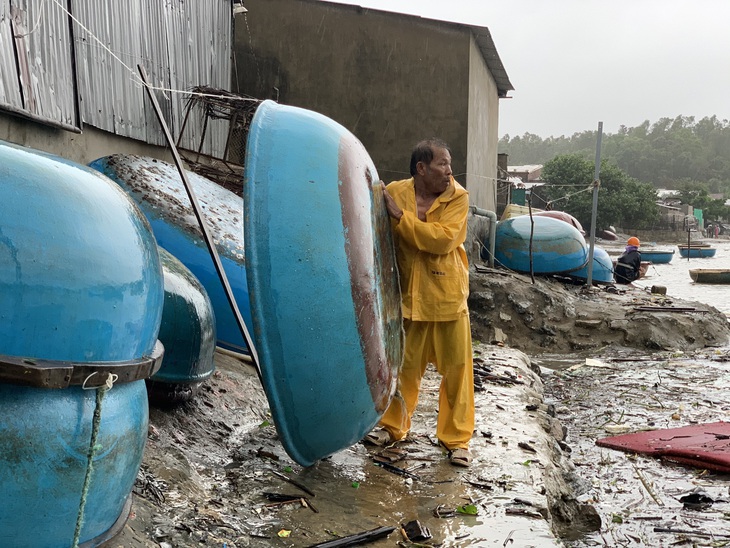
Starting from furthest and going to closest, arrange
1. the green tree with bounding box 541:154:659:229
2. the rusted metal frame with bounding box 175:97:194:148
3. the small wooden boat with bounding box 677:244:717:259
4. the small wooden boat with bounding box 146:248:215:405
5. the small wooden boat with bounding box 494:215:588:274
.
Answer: the green tree with bounding box 541:154:659:229, the small wooden boat with bounding box 677:244:717:259, the small wooden boat with bounding box 494:215:588:274, the rusted metal frame with bounding box 175:97:194:148, the small wooden boat with bounding box 146:248:215:405

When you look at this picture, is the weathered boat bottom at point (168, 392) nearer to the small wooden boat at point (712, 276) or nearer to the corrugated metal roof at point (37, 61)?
the corrugated metal roof at point (37, 61)

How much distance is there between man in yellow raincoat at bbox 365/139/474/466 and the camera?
466 centimetres

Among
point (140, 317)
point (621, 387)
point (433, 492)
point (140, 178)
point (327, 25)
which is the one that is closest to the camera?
point (140, 317)

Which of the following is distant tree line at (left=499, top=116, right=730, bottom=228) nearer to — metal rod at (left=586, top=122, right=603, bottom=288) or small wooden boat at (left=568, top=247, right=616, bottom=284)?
small wooden boat at (left=568, top=247, right=616, bottom=284)

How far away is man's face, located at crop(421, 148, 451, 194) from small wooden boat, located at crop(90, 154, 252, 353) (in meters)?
1.83

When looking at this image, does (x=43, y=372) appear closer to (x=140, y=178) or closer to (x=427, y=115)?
(x=140, y=178)

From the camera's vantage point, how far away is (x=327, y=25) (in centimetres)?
1455

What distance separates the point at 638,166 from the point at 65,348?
11796cm

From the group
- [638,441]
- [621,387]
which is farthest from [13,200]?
[621,387]

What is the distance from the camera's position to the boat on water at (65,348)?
2406 millimetres

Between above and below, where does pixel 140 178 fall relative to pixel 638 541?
above

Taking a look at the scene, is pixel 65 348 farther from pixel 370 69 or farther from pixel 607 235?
pixel 607 235

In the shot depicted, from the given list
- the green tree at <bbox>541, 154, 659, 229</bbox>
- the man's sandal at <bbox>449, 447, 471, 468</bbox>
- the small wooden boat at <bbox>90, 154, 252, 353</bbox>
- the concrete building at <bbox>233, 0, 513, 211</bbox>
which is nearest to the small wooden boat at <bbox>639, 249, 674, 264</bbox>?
the green tree at <bbox>541, 154, 659, 229</bbox>

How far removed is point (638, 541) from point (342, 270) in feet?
9.07
